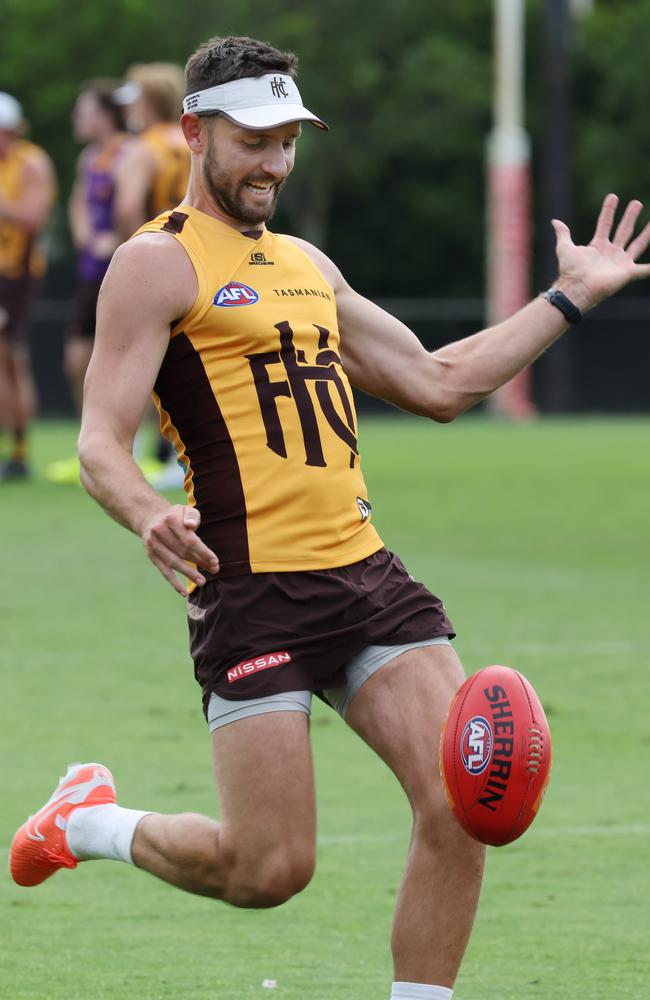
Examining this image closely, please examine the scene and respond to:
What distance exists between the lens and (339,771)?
7207 mm

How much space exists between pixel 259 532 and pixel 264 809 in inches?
24.2

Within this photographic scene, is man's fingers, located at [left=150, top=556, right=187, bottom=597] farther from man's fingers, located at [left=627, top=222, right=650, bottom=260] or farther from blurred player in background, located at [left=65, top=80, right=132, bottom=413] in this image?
blurred player in background, located at [left=65, top=80, right=132, bottom=413]

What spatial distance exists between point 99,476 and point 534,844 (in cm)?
236

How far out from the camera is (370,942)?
531 centimetres

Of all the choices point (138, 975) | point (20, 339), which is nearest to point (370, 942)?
point (138, 975)

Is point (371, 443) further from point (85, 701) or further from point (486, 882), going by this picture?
point (486, 882)

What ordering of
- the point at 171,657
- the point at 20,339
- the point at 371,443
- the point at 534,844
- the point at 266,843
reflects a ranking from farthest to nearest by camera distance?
the point at 371,443, the point at 20,339, the point at 171,657, the point at 534,844, the point at 266,843

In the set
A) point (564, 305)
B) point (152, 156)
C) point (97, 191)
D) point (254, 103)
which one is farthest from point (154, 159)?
point (254, 103)

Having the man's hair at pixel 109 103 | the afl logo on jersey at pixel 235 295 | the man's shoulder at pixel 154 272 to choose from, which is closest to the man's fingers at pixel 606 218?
the afl logo on jersey at pixel 235 295

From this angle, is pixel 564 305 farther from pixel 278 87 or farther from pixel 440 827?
pixel 440 827

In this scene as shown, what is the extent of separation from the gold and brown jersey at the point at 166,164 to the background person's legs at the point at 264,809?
1007 centimetres

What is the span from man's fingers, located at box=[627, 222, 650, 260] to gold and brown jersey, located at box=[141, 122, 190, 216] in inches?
361

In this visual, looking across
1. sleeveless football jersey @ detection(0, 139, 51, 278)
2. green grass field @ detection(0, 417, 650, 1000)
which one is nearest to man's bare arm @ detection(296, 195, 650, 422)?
green grass field @ detection(0, 417, 650, 1000)

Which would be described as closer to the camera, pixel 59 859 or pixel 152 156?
pixel 59 859
